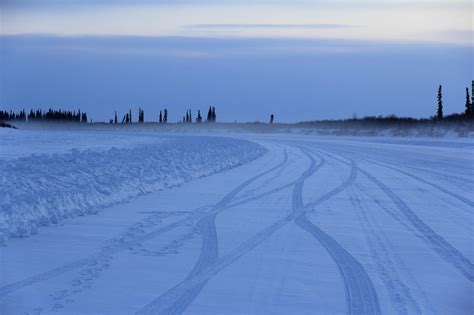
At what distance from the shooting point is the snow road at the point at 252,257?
227 inches

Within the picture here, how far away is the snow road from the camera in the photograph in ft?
18.9

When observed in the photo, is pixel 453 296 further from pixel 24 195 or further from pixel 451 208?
pixel 24 195

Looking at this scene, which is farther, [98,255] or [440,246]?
[440,246]

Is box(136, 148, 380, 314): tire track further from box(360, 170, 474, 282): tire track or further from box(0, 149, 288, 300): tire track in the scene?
box(0, 149, 288, 300): tire track

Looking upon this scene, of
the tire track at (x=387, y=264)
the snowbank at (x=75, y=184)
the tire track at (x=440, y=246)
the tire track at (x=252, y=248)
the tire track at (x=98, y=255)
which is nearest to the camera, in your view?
the tire track at (x=252, y=248)

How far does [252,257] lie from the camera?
754 centimetres

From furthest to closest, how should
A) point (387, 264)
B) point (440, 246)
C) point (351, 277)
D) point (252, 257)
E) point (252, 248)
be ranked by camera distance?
point (440, 246) < point (252, 248) < point (252, 257) < point (387, 264) < point (351, 277)

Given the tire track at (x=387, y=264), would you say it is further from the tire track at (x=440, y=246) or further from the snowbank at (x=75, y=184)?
the snowbank at (x=75, y=184)

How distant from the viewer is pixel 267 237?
8.85m

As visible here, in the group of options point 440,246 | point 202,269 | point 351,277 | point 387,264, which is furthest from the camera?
point 440,246

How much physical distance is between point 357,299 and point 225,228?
398 centimetres

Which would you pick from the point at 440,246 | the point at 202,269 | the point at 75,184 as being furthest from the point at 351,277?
the point at 75,184

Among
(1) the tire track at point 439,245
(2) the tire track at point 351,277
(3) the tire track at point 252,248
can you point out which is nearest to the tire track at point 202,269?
(3) the tire track at point 252,248

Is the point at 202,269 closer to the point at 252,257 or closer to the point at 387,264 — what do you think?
Answer: the point at 252,257
